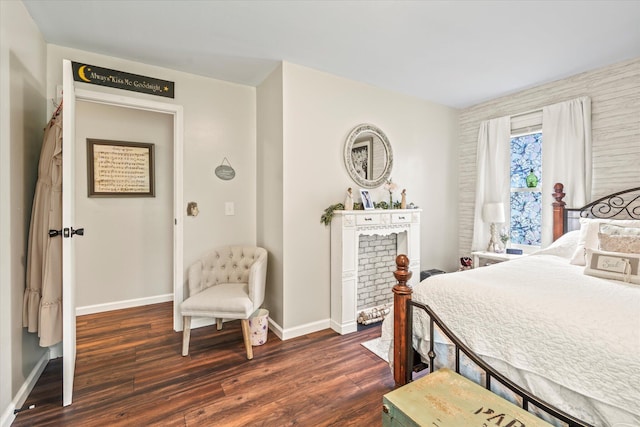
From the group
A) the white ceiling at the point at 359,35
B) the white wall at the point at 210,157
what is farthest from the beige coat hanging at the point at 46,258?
the white wall at the point at 210,157

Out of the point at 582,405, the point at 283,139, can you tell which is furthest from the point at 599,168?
the point at 283,139

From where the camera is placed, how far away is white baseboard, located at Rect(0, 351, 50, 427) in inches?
64.9

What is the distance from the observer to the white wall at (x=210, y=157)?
2959 mm

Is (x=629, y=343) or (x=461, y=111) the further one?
(x=461, y=111)

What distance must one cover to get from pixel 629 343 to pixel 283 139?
2488 mm

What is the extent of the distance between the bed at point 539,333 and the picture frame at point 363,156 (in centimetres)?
161

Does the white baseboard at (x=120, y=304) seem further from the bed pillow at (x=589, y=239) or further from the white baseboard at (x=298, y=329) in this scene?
the bed pillow at (x=589, y=239)

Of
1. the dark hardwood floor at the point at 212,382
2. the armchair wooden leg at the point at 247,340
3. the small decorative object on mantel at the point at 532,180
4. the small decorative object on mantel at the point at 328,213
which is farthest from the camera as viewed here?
the small decorative object on mantel at the point at 532,180

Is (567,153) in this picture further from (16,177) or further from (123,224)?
(123,224)

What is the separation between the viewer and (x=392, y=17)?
209cm

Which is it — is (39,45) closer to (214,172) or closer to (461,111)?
(214,172)

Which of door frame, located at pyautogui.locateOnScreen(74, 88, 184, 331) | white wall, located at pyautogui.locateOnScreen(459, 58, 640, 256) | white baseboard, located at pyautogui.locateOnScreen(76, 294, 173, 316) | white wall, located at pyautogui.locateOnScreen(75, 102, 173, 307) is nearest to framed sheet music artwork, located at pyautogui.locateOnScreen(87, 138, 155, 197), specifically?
white wall, located at pyautogui.locateOnScreen(75, 102, 173, 307)

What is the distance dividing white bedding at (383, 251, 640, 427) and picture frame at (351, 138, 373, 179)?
1.65m

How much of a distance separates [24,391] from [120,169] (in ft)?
7.63
